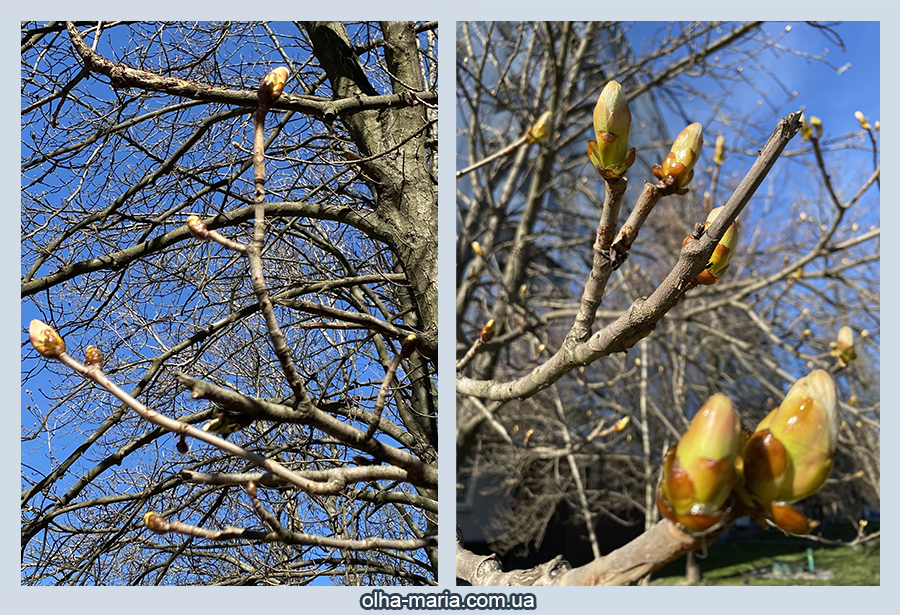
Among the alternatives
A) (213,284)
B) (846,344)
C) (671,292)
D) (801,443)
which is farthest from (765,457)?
(213,284)

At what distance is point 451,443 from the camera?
99 centimetres

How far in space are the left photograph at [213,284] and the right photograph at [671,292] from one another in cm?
20

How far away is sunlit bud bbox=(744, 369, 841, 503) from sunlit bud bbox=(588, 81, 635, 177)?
0.17 meters

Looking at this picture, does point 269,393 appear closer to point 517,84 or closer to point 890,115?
point 890,115

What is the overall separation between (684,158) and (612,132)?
0.04 m

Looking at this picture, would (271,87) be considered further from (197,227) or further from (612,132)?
(612,132)

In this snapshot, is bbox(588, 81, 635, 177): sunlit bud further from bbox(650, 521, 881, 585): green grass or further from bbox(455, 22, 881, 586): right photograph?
bbox(650, 521, 881, 585): green grass

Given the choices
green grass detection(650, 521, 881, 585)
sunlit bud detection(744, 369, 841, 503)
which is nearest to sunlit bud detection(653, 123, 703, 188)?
sunlit bud detection(744, 369, 841, 503)

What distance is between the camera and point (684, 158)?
1.23 feet

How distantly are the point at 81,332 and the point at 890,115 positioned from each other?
4.59 ft

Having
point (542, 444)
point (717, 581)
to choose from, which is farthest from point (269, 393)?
point (717, 581)

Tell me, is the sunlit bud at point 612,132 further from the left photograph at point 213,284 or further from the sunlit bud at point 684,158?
the left photograph at point 213,284

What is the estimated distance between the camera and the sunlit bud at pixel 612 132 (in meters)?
0.36

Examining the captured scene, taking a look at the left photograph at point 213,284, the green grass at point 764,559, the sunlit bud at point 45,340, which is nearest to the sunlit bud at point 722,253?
the sunlit bud at point 45,340
